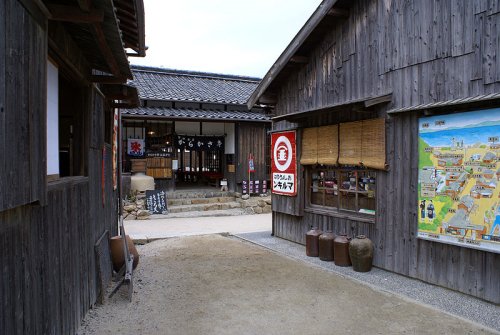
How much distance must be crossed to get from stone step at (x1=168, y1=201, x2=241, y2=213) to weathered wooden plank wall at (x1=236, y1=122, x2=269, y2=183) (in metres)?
1.55

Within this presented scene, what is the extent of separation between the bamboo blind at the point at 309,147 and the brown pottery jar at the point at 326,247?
1990 millimetres

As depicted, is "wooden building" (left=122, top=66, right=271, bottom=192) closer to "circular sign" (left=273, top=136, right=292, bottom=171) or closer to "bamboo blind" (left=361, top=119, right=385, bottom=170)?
"circular sign" (left=273, top=136, right=292, bottom=171)

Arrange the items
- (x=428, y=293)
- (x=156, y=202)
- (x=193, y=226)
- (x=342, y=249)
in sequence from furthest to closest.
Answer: (x=156, y=202), (x=193, y=226), (x=342, y=249), (x=428, y=293)

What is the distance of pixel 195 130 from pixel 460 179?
14.4 metres

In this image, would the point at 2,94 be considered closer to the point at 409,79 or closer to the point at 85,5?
the point at 85,5

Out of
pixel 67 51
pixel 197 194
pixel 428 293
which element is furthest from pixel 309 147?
pixel 197 194

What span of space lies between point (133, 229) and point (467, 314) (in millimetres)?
10555

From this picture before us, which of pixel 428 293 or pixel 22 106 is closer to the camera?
pixel 22 106

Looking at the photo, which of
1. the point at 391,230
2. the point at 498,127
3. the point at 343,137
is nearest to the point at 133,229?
the point at 343,137

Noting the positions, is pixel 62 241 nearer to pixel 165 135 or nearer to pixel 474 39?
pixel 474 39

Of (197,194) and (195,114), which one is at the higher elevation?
(195,114)

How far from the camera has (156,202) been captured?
54.6 ft

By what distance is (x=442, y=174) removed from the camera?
679 cm

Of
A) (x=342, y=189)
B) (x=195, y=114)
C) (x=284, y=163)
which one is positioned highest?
(x=195, y=114)
